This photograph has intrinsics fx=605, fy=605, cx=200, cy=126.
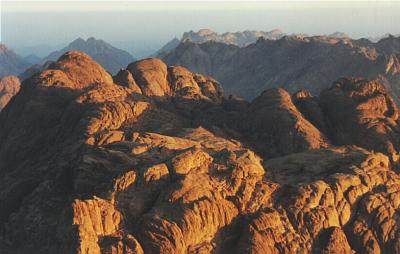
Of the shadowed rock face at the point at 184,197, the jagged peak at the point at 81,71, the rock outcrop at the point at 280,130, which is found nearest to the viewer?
the shadowed rock face at the point at 184,197

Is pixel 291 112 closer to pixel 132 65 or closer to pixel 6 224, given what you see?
pixel 132 65

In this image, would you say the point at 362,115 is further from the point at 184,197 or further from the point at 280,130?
the point at 184,197

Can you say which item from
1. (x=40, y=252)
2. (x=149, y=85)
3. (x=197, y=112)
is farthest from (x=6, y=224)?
(x=149, y=85)

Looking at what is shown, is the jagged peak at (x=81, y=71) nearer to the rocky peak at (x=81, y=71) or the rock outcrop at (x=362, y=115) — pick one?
the rocky peak at (x=81, y=71)

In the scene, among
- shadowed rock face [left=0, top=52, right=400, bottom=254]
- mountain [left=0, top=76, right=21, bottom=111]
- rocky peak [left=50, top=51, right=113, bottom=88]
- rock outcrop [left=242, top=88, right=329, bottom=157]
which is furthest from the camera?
mountain [left=0, top=76, right=21, bottom=111]

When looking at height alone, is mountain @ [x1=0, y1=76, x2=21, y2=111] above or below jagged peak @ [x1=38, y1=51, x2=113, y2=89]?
below

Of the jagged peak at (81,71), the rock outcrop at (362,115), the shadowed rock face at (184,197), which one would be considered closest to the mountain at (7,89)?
the jagged peak at (81,71)

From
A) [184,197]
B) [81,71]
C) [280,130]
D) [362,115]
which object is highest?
[184,197]

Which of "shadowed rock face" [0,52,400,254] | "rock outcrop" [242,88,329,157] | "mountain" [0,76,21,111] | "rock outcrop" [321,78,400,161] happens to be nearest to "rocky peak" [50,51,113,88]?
"shadowed rock face" [0,52,400,254]

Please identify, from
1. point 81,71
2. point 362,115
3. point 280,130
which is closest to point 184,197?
point 280,130

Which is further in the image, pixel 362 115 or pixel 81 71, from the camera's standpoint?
pixel 81 71

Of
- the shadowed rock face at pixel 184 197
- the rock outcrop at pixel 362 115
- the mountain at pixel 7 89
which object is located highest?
the shadowed rock face at pixel 184 197

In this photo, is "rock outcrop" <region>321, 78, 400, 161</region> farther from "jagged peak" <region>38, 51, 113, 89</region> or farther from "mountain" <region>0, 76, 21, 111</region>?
"mountain" <region>0, 76, 21, 111</region>
